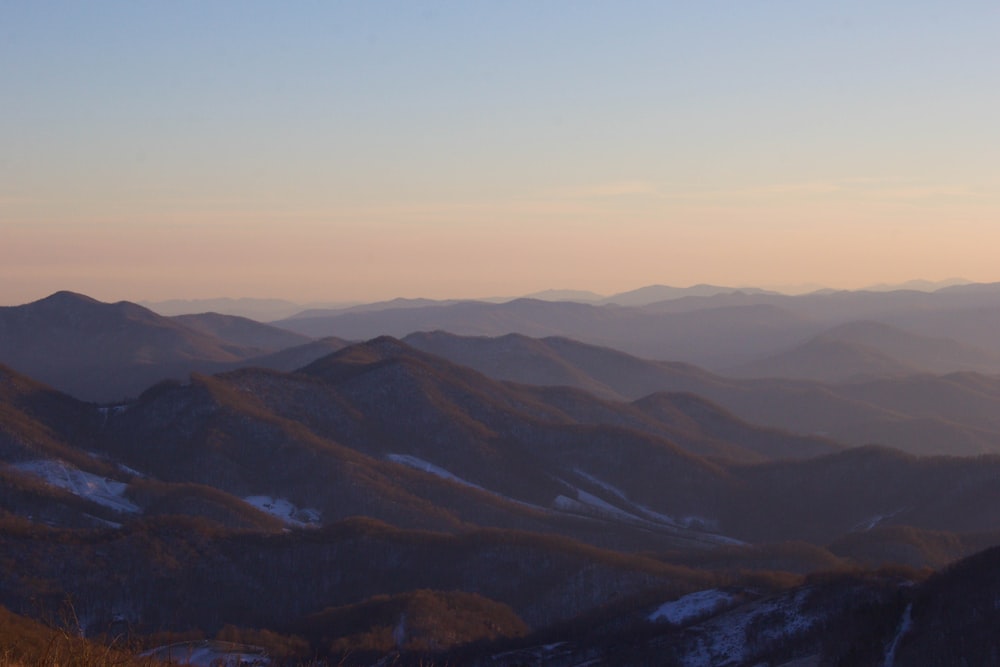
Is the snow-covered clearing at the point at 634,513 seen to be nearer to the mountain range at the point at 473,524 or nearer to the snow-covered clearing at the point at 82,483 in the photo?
the mountain range at the point at 473,524

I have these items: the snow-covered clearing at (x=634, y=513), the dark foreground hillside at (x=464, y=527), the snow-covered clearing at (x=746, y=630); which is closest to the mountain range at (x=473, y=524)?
the snow-covered clearing at (x=746, y=630)

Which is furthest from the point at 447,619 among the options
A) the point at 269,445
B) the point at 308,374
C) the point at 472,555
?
the point at 308,374

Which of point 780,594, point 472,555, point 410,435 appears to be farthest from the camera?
point 410,435

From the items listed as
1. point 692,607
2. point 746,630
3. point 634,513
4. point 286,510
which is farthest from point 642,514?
point 746,630

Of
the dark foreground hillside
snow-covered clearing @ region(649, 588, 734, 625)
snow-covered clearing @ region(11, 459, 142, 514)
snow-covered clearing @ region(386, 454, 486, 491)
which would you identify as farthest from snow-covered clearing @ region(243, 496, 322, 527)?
snow-covered clearing @ region(649, 588, 734, 625)

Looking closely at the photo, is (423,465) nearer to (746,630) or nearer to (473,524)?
(473,524)

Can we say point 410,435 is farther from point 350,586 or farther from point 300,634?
point 300,634
